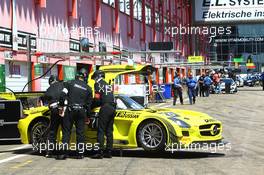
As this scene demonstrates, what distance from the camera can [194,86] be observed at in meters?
30.1

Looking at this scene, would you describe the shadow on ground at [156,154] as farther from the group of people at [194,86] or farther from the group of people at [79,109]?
the group of people at [194,86]

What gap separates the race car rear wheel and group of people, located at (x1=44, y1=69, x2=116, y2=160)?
1.85 ft

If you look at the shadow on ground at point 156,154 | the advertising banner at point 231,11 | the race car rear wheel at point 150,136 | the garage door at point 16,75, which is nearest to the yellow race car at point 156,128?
the race car rear wheel at point 150,136

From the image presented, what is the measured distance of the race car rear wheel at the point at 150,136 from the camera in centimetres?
1065

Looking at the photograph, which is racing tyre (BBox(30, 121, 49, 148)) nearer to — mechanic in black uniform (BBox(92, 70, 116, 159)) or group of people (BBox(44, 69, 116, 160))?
group of people (BBox(44, 69, 116, 160))

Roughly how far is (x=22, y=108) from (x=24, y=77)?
9.45 m

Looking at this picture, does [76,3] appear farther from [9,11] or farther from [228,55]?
[228,55]

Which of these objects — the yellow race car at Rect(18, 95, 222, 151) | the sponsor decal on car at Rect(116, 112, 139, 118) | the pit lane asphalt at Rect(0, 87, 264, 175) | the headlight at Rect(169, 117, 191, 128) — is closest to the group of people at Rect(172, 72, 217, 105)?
the pit lane asphalt at Rect(0, 87, 264, 175)

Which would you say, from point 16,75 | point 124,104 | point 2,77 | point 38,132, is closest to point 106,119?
point 124,104

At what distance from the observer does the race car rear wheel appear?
10648 millimetres

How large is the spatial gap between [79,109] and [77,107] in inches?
2.1

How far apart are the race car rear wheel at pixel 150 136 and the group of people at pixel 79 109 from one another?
56 cm

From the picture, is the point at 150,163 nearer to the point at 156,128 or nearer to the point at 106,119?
the point at 156,128

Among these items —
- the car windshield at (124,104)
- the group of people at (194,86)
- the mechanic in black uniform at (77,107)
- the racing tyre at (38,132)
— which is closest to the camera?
the mechanic in black uniform at (77,107)
